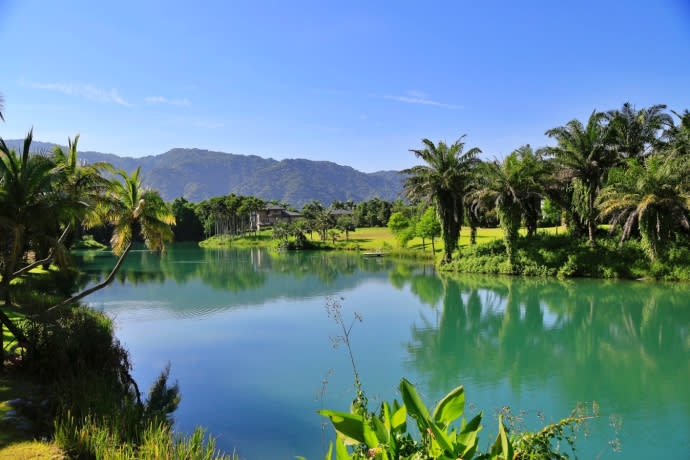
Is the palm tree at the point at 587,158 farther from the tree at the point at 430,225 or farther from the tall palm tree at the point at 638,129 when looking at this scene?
the tree at the point at 430,225

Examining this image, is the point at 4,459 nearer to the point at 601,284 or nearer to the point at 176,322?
the point at 176,322

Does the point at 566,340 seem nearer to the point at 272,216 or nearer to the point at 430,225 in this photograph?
the point at 430,225

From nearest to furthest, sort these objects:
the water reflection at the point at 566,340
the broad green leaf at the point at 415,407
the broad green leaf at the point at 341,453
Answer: the broad green leaf at the point at 341,453 < the broad green leaf at the point at 415,407 < the water reflection at the point at 566,340

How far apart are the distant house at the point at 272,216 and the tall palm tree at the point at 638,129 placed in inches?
3075

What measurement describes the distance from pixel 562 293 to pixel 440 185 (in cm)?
1329

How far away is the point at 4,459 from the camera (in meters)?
5.25

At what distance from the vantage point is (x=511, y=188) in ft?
92.9

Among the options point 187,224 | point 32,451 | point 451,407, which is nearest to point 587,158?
point 451,407

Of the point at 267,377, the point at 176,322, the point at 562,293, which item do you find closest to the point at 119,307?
the point at 176,322

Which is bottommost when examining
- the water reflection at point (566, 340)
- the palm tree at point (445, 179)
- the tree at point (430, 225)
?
the water reflection at point (566, 340)

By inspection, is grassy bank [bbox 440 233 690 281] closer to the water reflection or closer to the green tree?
the water reflection

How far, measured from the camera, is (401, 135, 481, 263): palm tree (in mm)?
32500

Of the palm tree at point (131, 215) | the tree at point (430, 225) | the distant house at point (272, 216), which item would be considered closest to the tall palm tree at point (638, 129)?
the tree at point (430, 225)

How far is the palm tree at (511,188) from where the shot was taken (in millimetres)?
28734
